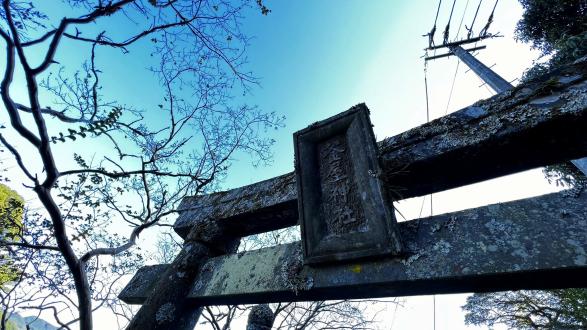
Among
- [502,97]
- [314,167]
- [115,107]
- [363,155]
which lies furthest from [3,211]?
[502,97]

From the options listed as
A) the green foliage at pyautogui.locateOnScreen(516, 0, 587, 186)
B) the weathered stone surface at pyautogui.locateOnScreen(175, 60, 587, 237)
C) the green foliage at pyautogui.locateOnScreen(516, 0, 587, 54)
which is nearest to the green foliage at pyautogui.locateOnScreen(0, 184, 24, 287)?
the weathered stone surface at pyautogui.locateOnScreen(175, 60, 587, 237)

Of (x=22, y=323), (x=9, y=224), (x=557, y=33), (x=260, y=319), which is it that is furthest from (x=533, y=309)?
(x=22, y=323)

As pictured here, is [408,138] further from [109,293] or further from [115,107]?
[109,293]

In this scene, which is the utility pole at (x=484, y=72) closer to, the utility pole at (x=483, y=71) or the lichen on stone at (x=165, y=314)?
the utility pole at (x=483, y=71)

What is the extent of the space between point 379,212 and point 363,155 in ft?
1.21

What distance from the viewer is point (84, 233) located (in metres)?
6.94

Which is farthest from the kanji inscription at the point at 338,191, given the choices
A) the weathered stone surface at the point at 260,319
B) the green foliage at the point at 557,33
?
the green foliage at the point at 557,33

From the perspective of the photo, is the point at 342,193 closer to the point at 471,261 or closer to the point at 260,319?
the point at 471,261

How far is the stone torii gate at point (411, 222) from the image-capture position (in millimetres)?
1106

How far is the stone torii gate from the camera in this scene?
1.11 m

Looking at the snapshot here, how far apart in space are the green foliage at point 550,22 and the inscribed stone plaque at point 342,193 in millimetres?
9290

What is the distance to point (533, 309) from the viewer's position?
40.2 feet

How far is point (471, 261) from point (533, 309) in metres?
16.6

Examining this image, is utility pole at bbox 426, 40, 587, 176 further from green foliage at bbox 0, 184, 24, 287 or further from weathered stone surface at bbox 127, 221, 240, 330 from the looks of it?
green foliage at bbox 0, 184, 24, 287
